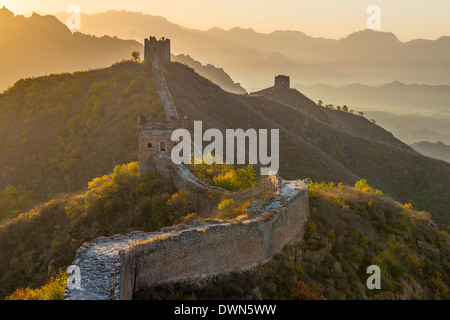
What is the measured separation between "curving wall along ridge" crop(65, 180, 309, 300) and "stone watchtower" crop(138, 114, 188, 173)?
1243 cm

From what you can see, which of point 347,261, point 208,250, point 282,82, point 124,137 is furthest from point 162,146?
point 282,82

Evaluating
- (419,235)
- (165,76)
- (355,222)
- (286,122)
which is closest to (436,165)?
(286,122)

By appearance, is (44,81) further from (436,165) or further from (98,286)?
(436,165)

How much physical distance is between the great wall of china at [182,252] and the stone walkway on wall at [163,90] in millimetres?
31799

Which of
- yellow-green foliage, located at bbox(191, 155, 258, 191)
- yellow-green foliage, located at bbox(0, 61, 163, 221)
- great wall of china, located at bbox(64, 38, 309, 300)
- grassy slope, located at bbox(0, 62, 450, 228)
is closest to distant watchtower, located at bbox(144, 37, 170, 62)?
grassy slope, located at bbox(0, 62, 450, 228)

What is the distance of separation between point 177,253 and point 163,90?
52.4 m

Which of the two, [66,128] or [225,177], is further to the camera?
[66,128]

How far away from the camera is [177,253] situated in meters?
13.0

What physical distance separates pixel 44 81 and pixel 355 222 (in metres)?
61.5

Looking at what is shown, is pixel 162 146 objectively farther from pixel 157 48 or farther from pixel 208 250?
pixel 157 48

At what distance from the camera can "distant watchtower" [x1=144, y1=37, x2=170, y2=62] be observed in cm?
7906

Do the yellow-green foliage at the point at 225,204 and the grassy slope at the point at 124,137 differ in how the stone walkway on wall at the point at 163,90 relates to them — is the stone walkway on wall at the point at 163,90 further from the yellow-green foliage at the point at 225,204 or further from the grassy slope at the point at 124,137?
the yellow-green foliage at the point at 225,204

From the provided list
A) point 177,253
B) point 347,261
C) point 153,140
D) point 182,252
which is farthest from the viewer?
point 153,140

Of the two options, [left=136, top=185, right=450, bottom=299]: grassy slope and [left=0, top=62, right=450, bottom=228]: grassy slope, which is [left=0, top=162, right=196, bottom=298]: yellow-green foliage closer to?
[left=136, top=185, right=450, bottom=299]: grassy slope
